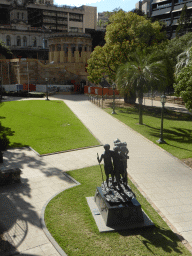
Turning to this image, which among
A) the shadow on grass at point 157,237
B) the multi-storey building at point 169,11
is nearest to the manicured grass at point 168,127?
the shadow on grass at point 157,237

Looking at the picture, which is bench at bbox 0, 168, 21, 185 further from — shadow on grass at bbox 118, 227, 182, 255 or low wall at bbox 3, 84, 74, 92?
low wall at bbox 3, 84, 74, 92

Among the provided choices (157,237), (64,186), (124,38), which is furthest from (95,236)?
(124,38)

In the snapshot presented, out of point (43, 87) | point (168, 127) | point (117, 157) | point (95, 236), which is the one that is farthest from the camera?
point (43, 87)

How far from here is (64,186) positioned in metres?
9.94

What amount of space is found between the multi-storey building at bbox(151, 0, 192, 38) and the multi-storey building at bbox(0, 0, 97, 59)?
94.7 ft

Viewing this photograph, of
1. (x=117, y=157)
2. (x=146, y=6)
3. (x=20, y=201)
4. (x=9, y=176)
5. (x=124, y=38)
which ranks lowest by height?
(x=20, y=201)

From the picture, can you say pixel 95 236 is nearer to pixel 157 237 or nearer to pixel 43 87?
pixel 157 237

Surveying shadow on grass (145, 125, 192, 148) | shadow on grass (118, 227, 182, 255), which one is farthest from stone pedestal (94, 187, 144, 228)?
shadow on grass (145, 125, 192, 148)

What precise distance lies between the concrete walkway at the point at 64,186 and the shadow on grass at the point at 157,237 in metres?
0.39

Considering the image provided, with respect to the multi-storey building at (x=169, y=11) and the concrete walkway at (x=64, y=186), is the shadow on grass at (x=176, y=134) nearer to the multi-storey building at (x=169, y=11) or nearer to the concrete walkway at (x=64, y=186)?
the concrete walkway at (x=64, y=186)

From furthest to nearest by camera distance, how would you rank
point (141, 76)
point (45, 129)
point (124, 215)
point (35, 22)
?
point (35, 22), point (141, 76), point (45, 129), point (124, 215)

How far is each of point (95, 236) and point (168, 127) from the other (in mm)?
15274

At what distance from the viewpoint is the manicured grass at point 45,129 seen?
613 inches

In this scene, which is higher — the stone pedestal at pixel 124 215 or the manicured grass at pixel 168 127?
the manicured grass at pixel 168 127
